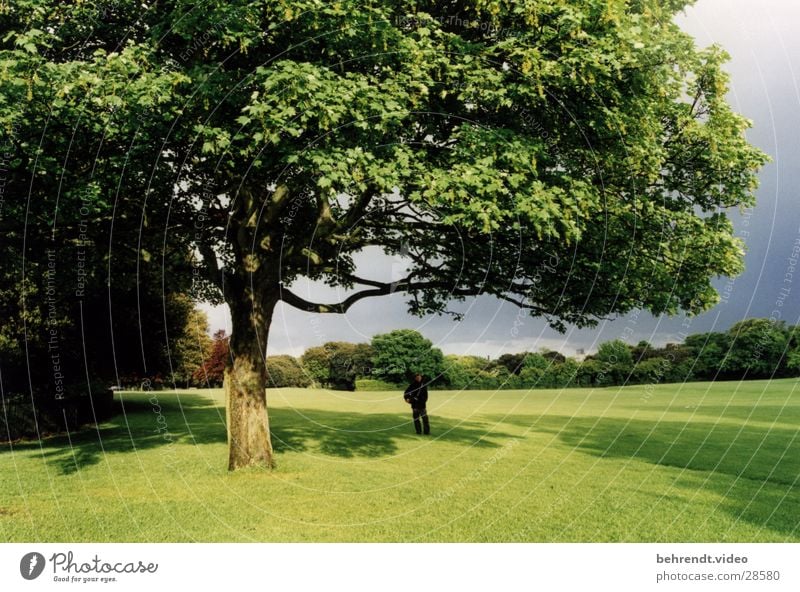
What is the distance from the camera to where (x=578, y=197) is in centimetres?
1883

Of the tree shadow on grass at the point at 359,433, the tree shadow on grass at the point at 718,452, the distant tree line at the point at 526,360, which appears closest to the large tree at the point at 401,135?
the tree shadow on grass at the point at 718,452

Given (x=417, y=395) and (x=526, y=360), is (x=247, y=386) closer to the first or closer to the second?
(x=417, y=395)

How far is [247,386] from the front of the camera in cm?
2322

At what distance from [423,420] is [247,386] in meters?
16.9

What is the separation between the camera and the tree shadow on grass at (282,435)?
30.6 m

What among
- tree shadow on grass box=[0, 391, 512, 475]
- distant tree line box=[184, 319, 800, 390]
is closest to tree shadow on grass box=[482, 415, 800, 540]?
distant tree line box=[184, 319, 800, 390]

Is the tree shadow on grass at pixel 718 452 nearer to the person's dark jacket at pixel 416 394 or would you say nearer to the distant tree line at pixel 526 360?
the distant tree line at pixel 526 360

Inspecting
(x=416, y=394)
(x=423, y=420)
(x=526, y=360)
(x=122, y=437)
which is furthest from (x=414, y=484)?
(x=526, y=360)

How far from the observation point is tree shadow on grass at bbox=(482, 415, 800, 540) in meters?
20.1

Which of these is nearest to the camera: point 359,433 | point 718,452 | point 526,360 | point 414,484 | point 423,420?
point 414,484

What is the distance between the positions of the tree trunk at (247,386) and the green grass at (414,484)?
31.3 inches

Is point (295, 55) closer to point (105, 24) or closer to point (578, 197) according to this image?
point (105, 24)

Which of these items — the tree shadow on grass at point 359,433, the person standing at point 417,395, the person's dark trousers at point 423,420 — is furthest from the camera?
the person's dark trousers at point 423,420

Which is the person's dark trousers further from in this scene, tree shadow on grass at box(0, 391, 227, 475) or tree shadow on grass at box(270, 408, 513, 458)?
Answer: tree shadow on grass at box(0, 391, 227, 475)
